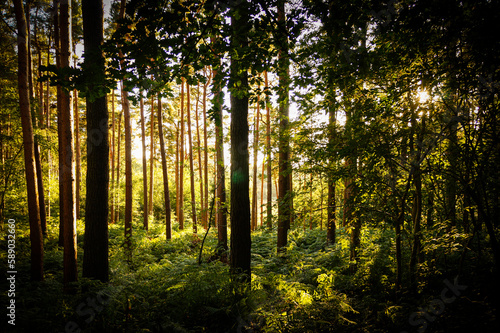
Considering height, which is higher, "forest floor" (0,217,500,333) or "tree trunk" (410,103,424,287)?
"tree trunk" (410,103,424,287)

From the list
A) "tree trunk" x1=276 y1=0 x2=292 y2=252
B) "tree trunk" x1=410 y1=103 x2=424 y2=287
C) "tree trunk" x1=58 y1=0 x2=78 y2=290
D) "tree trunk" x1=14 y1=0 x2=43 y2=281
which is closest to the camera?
"tree trunk" x1=276 y1=0 x2=292 y2=252

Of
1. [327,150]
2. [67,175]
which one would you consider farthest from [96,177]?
[327,150]

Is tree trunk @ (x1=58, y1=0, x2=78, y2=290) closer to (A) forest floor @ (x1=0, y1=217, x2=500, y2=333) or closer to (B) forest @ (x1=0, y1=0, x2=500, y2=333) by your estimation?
(B) forest @ (x1=0, y1=0, x2=500, y2=333)

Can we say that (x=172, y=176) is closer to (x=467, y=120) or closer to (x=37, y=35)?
(x=37, y=35)

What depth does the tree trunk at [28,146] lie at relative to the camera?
6.41 meters

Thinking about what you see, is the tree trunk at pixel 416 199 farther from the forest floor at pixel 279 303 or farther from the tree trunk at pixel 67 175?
the tree trunk at pixel 67 175

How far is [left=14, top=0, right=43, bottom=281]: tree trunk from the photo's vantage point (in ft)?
21.0

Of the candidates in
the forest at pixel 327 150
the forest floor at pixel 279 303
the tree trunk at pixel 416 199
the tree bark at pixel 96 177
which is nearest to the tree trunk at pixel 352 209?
the forest at pixel 327 150

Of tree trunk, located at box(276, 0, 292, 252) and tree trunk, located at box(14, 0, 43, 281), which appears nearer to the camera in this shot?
tree trunk, located at box(276, 0, 292, 252)

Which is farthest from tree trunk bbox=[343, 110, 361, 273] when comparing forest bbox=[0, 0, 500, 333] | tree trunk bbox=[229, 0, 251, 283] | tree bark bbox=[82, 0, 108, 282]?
tree bark bbox=[82, 0, 108, 282]

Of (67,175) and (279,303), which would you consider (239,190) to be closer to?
(279,303)

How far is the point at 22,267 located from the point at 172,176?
23133 millimetres

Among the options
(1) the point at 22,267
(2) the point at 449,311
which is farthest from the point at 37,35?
(2) the point at 449,311

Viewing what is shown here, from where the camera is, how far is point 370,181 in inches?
174
